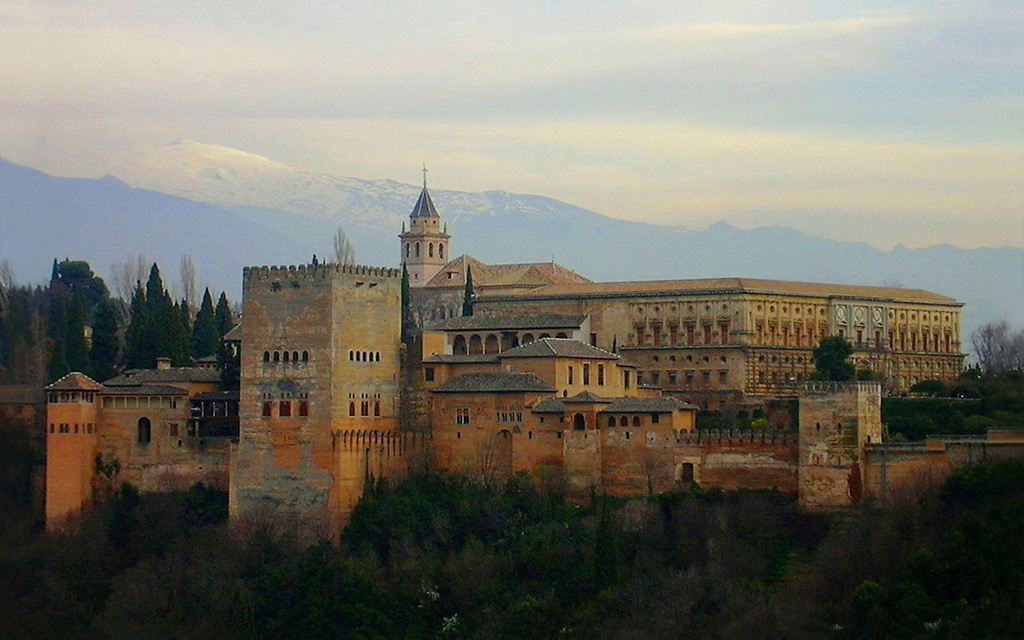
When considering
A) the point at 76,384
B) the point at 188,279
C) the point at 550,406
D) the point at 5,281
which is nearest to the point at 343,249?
the point at 188,279

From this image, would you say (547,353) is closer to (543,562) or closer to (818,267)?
(543,562)

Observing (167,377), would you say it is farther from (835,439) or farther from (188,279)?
(188,279)

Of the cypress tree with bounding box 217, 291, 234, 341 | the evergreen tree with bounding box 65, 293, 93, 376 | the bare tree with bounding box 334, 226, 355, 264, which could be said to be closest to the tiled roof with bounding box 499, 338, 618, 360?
the evergreen tree with bounding box 65, 293, 93, 376

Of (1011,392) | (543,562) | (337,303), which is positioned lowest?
(543,562)

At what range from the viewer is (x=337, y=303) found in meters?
43.8

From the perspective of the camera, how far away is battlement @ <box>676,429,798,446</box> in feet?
134

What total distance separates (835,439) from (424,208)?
4356 cm

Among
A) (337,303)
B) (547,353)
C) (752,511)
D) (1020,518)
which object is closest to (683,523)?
(752,511)

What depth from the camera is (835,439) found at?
39719 mm

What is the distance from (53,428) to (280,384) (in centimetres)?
506

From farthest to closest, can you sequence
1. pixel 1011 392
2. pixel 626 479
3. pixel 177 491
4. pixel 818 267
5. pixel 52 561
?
pixel 818 267 → pixel 177 491 → pixel 626 479 → pixel 52 561 → pixel 1011 392

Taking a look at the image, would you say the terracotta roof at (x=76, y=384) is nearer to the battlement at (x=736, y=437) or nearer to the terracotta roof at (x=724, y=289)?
the battlement at (x=736, y=437)

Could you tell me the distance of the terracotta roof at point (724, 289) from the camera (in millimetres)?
55688

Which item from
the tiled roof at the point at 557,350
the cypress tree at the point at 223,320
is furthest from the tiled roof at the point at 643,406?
the cypress tree at the point at 223,320
